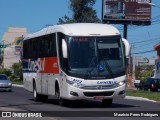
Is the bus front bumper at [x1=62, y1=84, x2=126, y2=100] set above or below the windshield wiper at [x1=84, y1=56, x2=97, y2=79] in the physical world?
below

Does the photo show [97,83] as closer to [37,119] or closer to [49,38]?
[49,38]

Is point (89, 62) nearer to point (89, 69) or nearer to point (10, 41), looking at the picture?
point (89, 69)

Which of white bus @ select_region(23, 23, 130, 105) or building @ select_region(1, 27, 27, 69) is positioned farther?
building @ select_region(1, 27, 27, 69)

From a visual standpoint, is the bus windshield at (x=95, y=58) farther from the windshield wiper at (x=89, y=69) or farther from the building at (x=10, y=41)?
the building at (x=10, y=41)

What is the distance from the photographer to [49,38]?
2559 centimetres

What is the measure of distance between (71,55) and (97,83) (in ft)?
5.37

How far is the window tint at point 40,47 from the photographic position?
984 inches

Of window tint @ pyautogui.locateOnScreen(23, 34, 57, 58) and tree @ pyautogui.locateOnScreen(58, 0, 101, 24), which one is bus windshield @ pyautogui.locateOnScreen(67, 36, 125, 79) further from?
tree @ pyautogui.locateOnScreen(58, 0, 101, 24)

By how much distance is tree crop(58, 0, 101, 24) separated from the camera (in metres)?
67.3

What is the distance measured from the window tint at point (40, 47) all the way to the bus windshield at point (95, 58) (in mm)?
1774

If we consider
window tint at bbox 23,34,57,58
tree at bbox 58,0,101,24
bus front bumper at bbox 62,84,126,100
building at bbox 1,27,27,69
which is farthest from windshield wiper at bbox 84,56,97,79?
building at bbox 1,27,27,69

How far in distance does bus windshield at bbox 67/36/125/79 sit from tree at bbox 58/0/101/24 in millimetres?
44233

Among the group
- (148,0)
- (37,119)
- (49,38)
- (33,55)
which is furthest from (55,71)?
(148,0)

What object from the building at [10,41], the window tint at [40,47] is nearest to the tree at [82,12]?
the window tint at [40,47]
